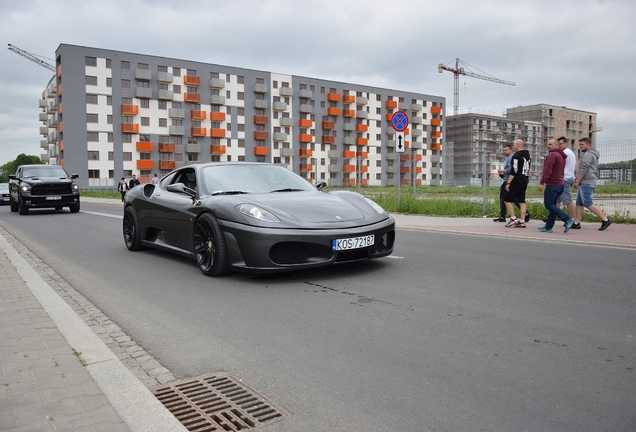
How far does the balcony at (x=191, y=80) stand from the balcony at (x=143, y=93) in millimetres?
5326

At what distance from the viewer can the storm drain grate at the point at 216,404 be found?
8.99 ft

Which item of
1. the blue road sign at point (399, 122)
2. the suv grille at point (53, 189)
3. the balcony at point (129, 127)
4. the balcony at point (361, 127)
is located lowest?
the suv grille at point (53, 189)

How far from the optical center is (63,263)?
7.89 meters

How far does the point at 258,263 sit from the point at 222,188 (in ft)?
4.77

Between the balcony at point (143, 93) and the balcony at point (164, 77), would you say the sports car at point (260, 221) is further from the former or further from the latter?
the balcony at point (164, 77)

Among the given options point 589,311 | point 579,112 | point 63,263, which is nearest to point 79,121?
point 63,263

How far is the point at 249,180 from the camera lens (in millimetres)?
7059

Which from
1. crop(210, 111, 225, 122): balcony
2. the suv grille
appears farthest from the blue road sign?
crop(210, 111, 225, 122): balcony

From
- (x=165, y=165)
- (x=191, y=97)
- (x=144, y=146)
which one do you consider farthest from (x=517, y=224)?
(x=191, y=97)

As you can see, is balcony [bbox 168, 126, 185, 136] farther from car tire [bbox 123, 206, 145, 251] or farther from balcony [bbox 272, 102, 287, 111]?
car tire [bbox 123, 206, 145, 251]

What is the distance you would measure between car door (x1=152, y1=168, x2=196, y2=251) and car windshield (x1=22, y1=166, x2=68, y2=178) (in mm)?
14716

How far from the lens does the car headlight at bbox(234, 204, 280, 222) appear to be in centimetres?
583

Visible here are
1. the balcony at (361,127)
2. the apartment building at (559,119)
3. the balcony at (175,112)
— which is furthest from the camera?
the apartment building at (559,119)

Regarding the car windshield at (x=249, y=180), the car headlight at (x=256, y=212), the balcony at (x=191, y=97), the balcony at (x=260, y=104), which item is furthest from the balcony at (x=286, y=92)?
the car headlight at (x=256, y=212)
